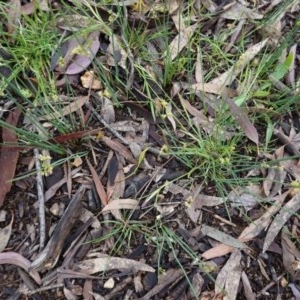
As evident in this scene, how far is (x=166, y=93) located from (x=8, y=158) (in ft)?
1.84

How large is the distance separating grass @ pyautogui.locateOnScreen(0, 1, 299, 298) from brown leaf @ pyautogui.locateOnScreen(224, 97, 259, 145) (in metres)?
0.03

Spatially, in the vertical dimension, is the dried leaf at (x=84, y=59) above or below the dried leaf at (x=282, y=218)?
above

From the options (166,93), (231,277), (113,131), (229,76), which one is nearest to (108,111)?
(113,131)

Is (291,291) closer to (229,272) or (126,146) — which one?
(229,272)

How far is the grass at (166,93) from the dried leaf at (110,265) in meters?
0.03

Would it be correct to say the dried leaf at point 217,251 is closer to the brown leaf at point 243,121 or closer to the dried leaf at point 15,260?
the brown leaf at point 243,121

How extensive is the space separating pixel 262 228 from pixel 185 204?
0.83 ft

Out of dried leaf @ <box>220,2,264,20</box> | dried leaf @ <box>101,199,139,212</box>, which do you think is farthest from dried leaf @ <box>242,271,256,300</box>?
dried leaf @ <box>220,2,264,20</box>

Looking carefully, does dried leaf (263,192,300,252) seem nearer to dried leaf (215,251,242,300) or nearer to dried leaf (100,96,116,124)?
dried leaf (215,251,242,300)

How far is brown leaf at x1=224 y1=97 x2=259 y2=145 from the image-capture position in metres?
1.56

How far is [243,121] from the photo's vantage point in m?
1.58

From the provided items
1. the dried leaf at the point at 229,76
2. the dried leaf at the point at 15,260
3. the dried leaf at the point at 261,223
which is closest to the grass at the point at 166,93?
the dried leaf at the point at 229,76

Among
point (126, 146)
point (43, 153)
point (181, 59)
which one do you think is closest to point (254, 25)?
point (181, 59)

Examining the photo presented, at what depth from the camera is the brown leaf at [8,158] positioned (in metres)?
1.55
